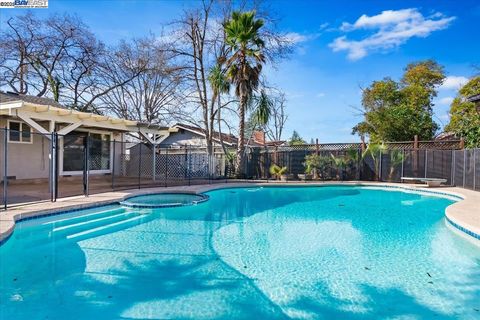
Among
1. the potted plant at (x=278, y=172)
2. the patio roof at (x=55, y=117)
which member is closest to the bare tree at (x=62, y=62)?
the patio roof at (x=55, y=117)

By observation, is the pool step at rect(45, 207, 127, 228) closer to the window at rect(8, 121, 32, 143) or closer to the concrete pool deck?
the concrete pool deck

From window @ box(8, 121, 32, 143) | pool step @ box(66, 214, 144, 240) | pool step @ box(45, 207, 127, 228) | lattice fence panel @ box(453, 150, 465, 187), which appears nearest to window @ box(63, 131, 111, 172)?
window @ box(8, 121, 32, 143)

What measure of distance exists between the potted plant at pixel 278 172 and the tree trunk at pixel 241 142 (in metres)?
1.54

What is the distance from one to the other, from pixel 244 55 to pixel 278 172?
5896mm

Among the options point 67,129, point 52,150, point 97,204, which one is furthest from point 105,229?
point 67,129

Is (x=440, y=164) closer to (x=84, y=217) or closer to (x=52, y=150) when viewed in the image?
(x=84, y=217)

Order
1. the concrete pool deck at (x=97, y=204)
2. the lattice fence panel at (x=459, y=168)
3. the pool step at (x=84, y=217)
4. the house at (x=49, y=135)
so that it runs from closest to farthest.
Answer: the concrete pool deck at (x=97, y=204) → the pool step at (x=84, y=217) → the house at (x=49, y=135) → the lattice fence panel at (x=459, y=168)

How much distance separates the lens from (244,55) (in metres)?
14.3

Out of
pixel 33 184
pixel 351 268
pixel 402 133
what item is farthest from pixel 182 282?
pixel 402 133

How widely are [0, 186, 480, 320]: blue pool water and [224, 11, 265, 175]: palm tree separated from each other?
8009 millimetres

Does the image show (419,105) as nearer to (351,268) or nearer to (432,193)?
(432,193)

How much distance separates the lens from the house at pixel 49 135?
877cm

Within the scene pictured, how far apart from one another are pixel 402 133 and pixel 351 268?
54.7 feet

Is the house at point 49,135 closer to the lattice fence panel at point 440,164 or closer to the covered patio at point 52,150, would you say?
the covered patio at point 52,150
